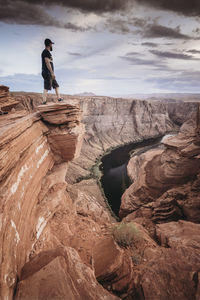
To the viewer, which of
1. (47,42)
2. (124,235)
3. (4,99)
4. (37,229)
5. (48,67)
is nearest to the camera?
(37,229)

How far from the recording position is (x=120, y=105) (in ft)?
224

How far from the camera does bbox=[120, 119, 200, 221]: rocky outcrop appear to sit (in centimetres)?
1234

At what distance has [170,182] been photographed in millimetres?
14844

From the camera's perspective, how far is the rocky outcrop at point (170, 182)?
40.5 ft

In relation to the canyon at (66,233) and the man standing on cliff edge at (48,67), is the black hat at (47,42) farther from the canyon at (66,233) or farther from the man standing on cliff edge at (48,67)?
the canyon at (66,233)

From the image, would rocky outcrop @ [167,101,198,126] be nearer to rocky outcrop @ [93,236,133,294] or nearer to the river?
the river

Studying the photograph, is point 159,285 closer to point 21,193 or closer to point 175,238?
point 175,238

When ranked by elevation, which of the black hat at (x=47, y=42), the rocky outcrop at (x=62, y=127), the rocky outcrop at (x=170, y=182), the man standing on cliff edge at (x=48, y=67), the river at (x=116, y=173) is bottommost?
the river at (x=116, y=173)

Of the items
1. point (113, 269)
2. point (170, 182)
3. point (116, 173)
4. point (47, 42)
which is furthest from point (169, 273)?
point (116, 173)

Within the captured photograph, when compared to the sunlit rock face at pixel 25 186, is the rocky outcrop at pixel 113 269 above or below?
below

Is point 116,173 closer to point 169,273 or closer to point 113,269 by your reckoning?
point 169,273

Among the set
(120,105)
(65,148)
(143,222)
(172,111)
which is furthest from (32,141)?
(172,111)

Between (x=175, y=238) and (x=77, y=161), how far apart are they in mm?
33397

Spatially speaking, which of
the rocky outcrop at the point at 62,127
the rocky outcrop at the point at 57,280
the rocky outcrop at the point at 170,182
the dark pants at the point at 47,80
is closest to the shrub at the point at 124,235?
the rocky outcrop at the point at 57,280
